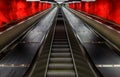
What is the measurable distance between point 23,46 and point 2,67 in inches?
112

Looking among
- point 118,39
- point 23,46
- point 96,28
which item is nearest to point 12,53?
point 23,46

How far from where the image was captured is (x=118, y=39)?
340 inches

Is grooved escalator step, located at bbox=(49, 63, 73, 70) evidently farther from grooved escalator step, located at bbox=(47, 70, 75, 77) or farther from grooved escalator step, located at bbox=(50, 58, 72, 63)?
grooved escalator step, located at bbox=(50, 58, 72, 63)

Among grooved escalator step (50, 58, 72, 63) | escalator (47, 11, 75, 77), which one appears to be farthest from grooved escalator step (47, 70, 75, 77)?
grooved escalator step (50, 58, 72, 63)

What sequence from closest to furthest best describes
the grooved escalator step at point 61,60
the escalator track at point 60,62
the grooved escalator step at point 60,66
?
the escalator track at point 60,62 → the grooved escalator step at point 60,66 → the grooved escalator step at point 61,60

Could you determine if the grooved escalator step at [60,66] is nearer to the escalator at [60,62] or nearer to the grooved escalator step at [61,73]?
the escalator at [60,62]

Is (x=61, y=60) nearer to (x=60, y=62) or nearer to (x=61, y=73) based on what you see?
(x=60, y=62)

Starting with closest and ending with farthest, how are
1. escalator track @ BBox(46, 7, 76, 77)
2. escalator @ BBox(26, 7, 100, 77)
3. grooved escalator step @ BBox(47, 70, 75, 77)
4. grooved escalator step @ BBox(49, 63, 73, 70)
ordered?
1. escalator @ BBox(26, 7, 100, 77)
2. grooved escalator step @ BBox(47, 70, 75, 77)
3. escalator track @ BBox(46, 7, 76, 77)
4. grooved escalator step @ BBox(49, 63, 73, 70)

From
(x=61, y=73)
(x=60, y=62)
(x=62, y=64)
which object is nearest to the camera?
(x=61, y=73)

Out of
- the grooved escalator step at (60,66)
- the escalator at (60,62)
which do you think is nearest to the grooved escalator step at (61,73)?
the escalator at (60,62)

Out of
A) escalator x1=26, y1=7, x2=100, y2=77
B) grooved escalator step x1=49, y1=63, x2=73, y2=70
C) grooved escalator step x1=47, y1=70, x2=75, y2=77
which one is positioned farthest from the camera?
grooved escalator step x1=49, y1=63, x2=73, y2=70

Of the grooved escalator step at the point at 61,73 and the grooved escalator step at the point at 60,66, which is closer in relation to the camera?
the grooved escalator step at the point at 61,73

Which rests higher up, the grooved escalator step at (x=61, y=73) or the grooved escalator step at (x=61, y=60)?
the grooved escalator step at (x=61, y=73)

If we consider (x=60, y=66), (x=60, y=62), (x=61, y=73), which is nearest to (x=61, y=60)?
(x=60, y=62)
